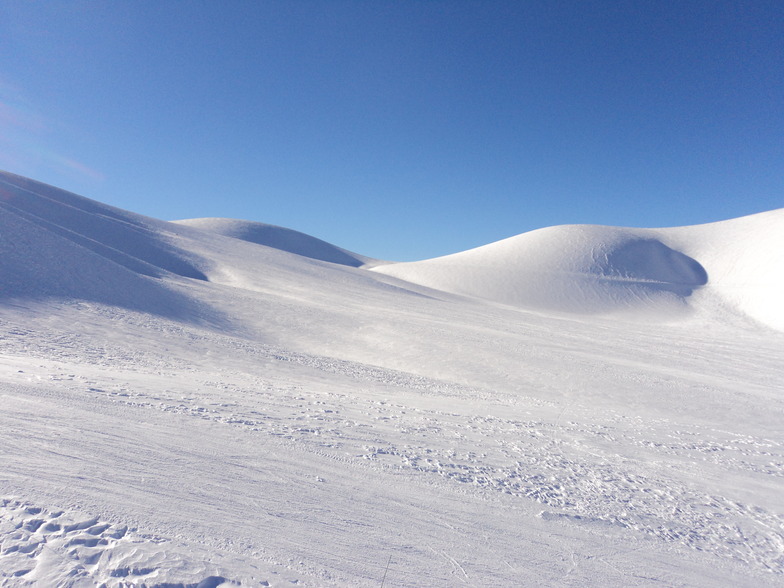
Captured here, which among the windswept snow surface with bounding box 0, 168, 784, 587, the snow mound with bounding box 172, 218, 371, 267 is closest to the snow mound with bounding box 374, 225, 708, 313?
the windswept snow surface with bounding box 0, 168, 784, 587

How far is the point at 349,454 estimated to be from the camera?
5.52m

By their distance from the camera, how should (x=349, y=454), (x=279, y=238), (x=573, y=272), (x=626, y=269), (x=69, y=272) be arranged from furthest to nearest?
(x=279, y=238) < (x=626, y=269) < (x=573, y=272) < (x=69, y=272) < (x=349, y=454)

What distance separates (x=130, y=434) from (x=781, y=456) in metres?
10.4

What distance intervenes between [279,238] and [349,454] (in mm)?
106345

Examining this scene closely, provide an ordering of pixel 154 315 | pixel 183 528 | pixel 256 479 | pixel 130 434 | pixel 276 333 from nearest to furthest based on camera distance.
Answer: pixel 183 528, pixel 256 479, pixel 130 434, pixel 154 315, pixel 276 333

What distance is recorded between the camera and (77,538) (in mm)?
3178

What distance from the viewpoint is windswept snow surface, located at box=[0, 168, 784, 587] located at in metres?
3.43

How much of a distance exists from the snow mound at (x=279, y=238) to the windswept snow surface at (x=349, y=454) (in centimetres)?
8630

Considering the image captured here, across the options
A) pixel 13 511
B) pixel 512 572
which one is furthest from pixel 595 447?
pixel 13 511

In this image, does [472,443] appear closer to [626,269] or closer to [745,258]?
[626,269]

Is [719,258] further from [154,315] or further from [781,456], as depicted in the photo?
[154,315]

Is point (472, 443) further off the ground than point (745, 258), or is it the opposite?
point (745, 258)

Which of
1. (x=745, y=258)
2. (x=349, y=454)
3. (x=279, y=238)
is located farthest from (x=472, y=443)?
(x=279, y=238)

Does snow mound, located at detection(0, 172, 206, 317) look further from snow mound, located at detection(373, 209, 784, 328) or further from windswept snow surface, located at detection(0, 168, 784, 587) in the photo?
snow mound, located at detection(373, 209, 784, 328)
